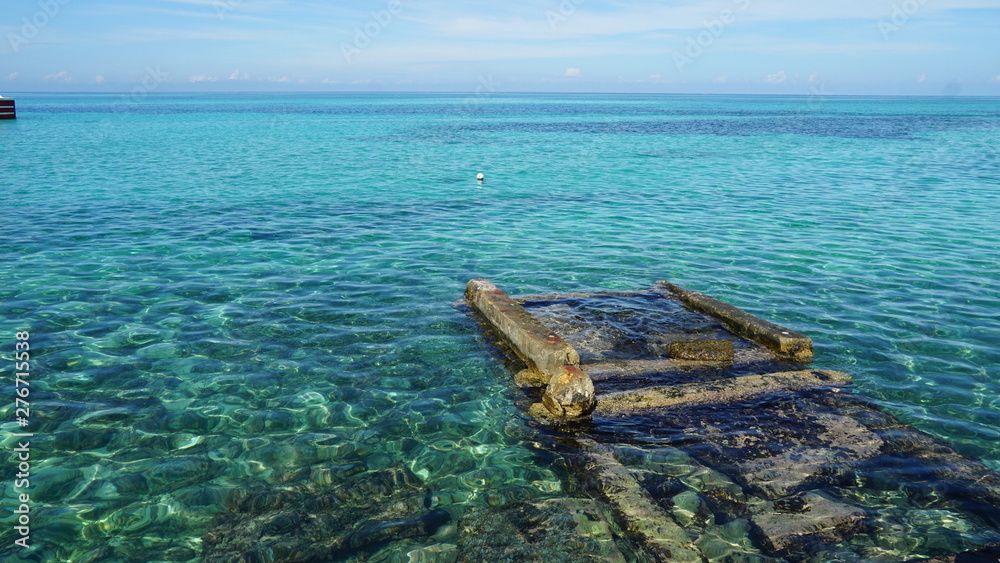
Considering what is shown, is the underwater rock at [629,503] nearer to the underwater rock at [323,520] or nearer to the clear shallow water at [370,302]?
the clear shallow water at [370,302]

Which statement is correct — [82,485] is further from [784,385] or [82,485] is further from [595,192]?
[595,192]

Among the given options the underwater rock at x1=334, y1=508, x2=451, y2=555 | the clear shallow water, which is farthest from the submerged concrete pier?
the clear shallow water

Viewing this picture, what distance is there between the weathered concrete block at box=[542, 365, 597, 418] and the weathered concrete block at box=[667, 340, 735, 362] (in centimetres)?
201

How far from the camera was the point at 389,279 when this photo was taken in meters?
12.5

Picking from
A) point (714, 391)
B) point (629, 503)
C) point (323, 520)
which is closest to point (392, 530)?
point (323, 520)

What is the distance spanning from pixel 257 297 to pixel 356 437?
5.32 meters

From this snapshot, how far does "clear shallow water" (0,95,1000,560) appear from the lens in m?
6.34

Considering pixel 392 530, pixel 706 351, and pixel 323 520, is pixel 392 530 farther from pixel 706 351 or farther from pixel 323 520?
pixel 706 351

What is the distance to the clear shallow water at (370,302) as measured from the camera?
634 centimetres

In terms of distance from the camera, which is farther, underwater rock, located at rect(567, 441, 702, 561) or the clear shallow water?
the clear shallow water

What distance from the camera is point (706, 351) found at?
8.34m

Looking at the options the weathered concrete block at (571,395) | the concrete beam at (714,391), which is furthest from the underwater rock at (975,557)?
the weathered concrete block at (571,395)

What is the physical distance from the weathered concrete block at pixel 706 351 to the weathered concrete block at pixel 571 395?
6.59 ft

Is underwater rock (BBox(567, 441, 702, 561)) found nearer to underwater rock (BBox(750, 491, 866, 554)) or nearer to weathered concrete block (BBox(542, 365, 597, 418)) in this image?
weathered concrete block (BBox(542, 365, 597, 418))
